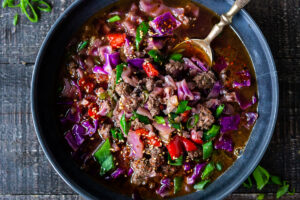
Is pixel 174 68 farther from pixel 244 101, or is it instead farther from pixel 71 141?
pixel 71 141

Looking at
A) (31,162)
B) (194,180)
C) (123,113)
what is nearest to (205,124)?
(194,180)

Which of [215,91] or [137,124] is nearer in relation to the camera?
[137,124]

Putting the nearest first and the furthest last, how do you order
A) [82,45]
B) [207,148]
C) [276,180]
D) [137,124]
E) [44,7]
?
[137,124] < [207,148] < [82,45] < [276,180] < [44,7]

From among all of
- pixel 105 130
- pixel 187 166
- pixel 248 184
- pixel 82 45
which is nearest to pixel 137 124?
pixel 105 130

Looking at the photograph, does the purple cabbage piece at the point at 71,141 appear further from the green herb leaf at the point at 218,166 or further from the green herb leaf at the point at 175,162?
the green herb leaf at the point at 218,166

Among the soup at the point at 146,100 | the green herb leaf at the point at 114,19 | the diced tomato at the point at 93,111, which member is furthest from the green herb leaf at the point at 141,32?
the diced tomato at the point at 93,111

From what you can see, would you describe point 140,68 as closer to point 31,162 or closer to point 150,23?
point 150,23
